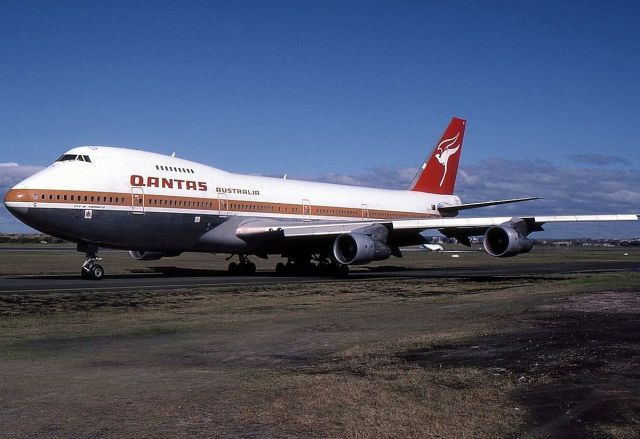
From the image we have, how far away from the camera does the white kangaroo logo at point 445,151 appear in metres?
47.2

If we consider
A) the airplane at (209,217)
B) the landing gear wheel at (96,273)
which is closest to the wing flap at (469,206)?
the airplane at (209,217)

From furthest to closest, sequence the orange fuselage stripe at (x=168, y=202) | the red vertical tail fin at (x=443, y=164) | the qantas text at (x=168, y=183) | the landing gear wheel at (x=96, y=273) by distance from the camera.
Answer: the red vertical tail fin at (x=443, y=164), the qantas text at (x=168, y=183), the landing gear wheel at (x=96, y=273), the orange fuselage stripe at (x=168, y=202)

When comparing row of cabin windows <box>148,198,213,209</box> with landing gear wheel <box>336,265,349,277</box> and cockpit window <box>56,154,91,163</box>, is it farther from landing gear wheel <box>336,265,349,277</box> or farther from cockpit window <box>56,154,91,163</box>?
landing gear wheel <box>336,265,349,277</box>

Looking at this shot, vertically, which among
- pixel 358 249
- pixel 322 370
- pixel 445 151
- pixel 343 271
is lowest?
pixel 322 370

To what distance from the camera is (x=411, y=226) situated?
31953mm

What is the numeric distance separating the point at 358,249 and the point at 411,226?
10.9 feet

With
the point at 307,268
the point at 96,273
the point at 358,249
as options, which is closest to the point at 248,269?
the point at 307,268

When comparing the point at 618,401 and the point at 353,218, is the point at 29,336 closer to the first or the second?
the point at 618,401

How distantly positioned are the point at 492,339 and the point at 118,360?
5934 mm

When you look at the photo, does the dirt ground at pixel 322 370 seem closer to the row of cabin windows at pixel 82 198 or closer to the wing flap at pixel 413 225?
the row of cabin windows at pixel 82 198

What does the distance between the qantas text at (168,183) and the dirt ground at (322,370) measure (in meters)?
11.4

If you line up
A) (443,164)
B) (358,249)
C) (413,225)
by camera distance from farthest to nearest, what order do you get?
(443,164), (413,225), (358,249)

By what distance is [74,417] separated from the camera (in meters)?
6.67

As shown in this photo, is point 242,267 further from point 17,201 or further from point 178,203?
point 17,201
